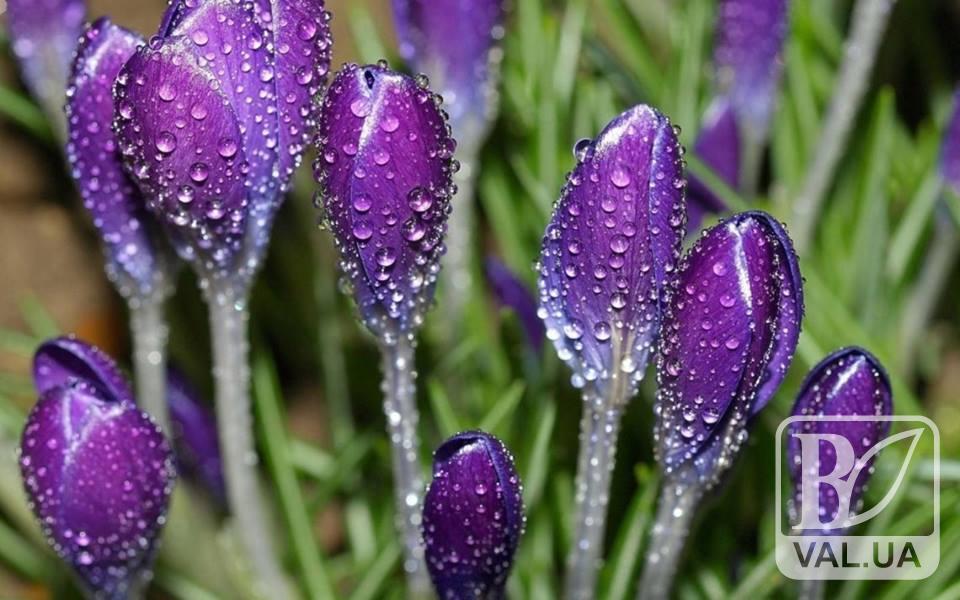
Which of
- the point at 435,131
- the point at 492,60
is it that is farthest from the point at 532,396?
the point at 435,131

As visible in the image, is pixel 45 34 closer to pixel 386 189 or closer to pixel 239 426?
pixel 239 426

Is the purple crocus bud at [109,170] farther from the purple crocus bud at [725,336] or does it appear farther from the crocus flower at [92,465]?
the purple crocus bud at [725,336]

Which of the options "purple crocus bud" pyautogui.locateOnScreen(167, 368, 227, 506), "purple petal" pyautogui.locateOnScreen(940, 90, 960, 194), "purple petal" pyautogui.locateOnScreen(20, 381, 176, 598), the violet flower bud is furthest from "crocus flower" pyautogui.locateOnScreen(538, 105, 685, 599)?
"purple petal" pyautogui.locateOnScreen(940, 90, 960, 194)

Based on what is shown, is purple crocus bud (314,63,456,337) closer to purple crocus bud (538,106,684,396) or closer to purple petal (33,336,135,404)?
purple crocus bud (538,106,684,396)

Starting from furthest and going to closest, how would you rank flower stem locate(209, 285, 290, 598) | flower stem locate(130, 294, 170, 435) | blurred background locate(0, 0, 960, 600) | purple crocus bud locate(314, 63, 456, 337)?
blurred background locate(0, 0, 960, 600), flower stem locate(130, 294, 170, 435), flower stem locate(209, 285, 290, 598), purple crocus bud locate(314, 63, 456, 337)

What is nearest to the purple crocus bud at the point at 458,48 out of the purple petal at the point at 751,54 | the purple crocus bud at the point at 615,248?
the purple petal at the point at 751,54
